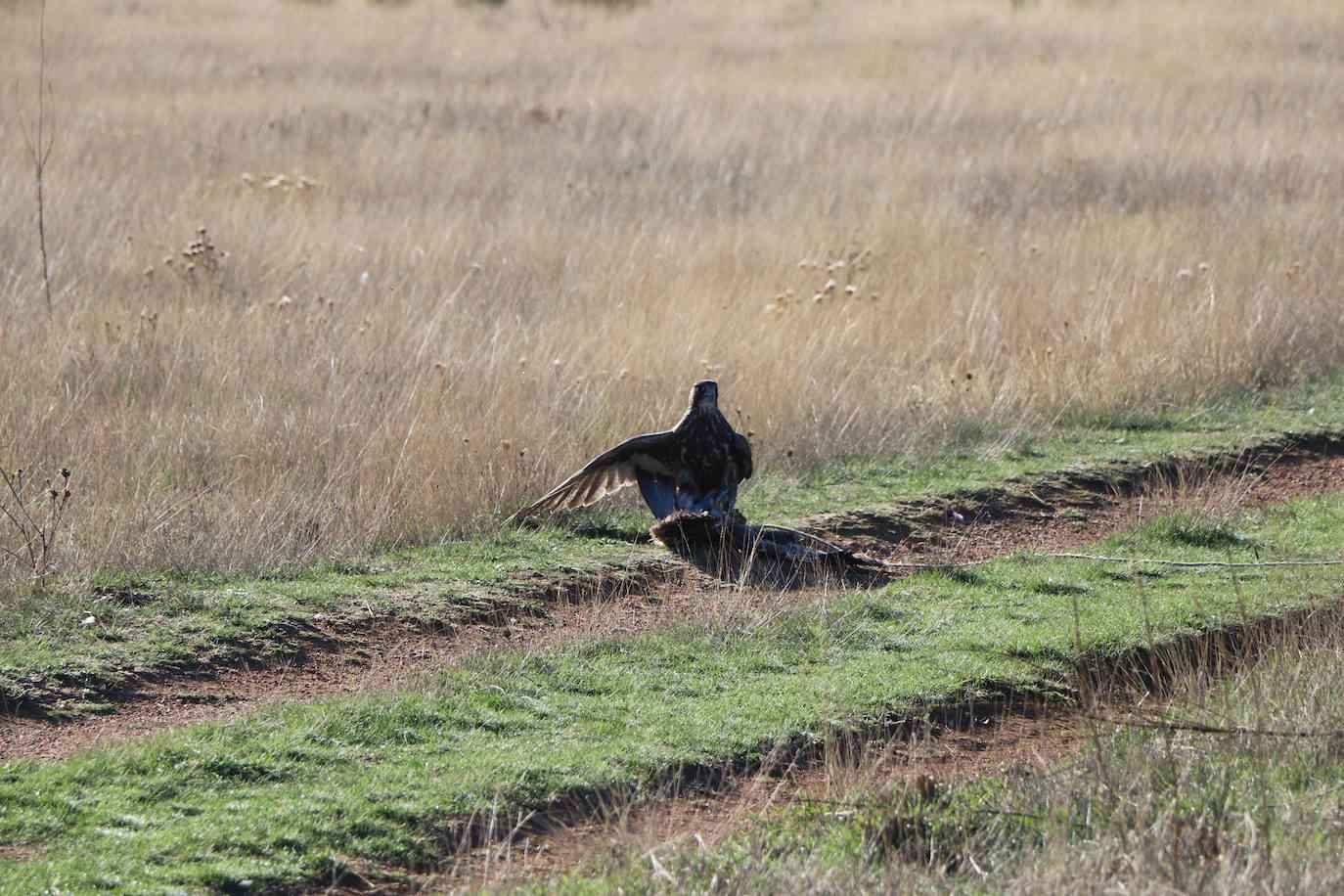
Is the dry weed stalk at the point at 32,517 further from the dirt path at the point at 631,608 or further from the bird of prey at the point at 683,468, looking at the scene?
the bird of prey at the point at 683,468

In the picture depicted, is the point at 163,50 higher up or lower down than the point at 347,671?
higher up

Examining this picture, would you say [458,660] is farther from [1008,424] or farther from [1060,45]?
[1060,45]

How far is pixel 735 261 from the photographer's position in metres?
11.1

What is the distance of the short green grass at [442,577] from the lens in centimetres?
490

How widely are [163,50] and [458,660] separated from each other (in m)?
16.5

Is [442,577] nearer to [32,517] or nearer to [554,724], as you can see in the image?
[554,724]

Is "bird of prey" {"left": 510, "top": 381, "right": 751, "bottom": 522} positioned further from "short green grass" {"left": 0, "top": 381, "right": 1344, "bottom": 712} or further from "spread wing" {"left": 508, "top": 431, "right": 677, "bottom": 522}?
"short green grass" {"left": 0, "top": 381, "right": 1344, "bottom": 712}

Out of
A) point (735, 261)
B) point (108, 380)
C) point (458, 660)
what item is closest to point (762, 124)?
point (735, 261)

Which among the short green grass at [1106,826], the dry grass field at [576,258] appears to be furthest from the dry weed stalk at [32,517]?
the short green grass at [1106,826]

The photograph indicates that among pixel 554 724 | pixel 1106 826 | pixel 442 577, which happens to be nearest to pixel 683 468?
pixel 442 577

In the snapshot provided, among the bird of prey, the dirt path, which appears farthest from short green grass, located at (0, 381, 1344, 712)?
the bird of prey

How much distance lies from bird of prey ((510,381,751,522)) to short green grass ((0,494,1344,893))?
826mm

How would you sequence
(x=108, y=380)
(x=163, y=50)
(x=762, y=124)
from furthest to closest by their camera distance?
(x=163, y=50) < (x=762, y=124) < (x=108, y=380)

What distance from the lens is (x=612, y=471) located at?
6426mm
